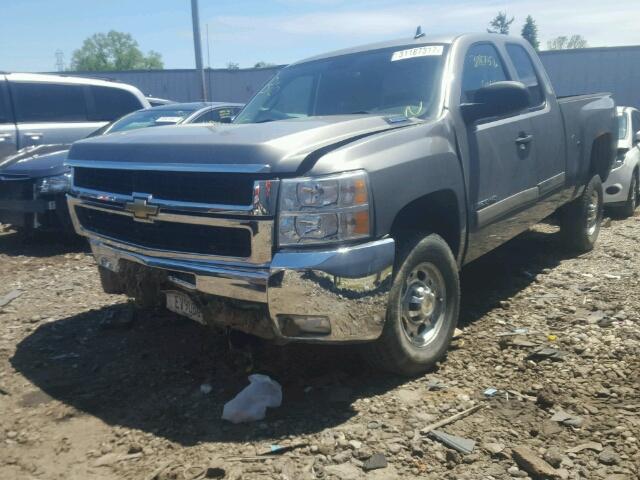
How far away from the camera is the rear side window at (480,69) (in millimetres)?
4074

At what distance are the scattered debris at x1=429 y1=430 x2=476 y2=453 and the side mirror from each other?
76.0 inches

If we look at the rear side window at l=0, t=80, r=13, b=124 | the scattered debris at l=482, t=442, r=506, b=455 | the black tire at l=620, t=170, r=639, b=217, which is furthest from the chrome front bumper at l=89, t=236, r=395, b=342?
the black tire at l=620, t=170, r=639, b=217

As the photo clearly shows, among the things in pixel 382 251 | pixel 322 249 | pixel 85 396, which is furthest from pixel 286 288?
pixel 85 396

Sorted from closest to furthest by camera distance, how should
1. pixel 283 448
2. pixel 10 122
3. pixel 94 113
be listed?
1. pixel 283 448
2. pixel 10 122
3. pixel 94 113

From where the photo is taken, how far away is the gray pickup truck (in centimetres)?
282

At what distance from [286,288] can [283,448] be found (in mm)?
736

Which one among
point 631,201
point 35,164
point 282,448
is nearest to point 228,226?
point 282,448

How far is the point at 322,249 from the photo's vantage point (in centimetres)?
282

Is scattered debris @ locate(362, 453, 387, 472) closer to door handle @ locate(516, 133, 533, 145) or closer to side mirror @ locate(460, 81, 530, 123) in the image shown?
side mirror @ locate(460, 81, 530, 123)

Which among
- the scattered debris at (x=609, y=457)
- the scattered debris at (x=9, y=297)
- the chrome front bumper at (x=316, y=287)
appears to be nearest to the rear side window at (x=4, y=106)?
the scattered debris at (x=9, y=297)

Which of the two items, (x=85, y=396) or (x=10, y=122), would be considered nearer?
(x=85, y=396)

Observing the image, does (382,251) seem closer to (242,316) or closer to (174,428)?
(242,316)

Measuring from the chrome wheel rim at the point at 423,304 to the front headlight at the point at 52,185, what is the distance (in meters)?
4.45

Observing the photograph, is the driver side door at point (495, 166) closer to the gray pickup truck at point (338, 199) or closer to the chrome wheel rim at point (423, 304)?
the gray pickup truck at point (338, 199)
